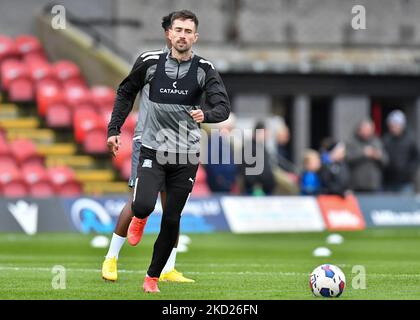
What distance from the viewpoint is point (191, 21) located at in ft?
37.3

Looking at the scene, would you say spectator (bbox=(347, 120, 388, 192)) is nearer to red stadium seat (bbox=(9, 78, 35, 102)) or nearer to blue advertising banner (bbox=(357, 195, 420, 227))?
blue advertising banner (bbox=(357, 195, 420, 227))

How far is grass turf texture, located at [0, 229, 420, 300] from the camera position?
454 inches

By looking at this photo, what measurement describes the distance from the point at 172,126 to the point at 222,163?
14.0m

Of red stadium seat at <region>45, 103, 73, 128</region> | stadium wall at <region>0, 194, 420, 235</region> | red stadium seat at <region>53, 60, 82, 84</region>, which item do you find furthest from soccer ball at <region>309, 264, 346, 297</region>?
red stadium seat at <region>53, 60, 82, 84</region>

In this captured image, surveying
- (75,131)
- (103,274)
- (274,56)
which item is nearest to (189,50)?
(103,274)

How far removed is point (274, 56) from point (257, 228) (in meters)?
12.7

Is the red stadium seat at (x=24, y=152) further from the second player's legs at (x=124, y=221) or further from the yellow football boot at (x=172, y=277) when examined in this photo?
the yellow football boot at (x=172, y=277)

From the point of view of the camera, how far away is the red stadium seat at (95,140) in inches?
1086

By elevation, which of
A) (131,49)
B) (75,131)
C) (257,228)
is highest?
(131,49)

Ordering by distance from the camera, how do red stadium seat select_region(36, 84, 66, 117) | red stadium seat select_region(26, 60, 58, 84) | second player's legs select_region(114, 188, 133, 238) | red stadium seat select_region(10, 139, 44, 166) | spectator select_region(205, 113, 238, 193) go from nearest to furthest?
second player's legs select_region(114, 188, 133, 238) < spectator select_region(205, 113, 238, 193) < red stadium seat select_region(10, 139, 44, 166) < red stadium seat select_region(36, 84, 66, 117) < red stadium seat select_region(26, 60, 58, 84)

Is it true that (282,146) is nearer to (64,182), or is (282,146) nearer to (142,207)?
(64,182)

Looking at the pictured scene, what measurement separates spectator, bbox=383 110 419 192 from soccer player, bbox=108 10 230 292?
15422mm

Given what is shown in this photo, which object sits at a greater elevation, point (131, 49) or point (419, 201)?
point (131, 49)

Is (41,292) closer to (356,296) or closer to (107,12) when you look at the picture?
(356,296)
